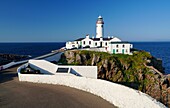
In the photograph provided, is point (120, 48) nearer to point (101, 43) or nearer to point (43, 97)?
point (101, 43)

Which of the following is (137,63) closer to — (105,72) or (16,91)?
(105,72)

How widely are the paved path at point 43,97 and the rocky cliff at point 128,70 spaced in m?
11.8

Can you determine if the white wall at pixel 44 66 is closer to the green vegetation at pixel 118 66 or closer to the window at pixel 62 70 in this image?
the window at pixel 62 70

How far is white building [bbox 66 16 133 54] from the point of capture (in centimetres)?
3203

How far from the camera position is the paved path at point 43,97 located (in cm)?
1020

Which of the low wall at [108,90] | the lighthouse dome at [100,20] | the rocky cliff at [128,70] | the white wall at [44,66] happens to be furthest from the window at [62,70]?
the lighthouse dome at [100,20]

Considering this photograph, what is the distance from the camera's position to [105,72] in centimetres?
2477

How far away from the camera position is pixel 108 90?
1064 centimetres

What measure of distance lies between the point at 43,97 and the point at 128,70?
16.6 meters

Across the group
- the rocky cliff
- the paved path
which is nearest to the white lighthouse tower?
the rocky cliff

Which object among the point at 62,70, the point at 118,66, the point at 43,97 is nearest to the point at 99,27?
the point at 118,66

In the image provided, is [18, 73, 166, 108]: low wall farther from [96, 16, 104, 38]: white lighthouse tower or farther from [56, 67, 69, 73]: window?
[96, 16, 104, 38]: white lighthouse tower

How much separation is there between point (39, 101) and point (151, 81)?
17227 millimetres

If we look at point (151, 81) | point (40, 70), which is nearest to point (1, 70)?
point (40, 70)
